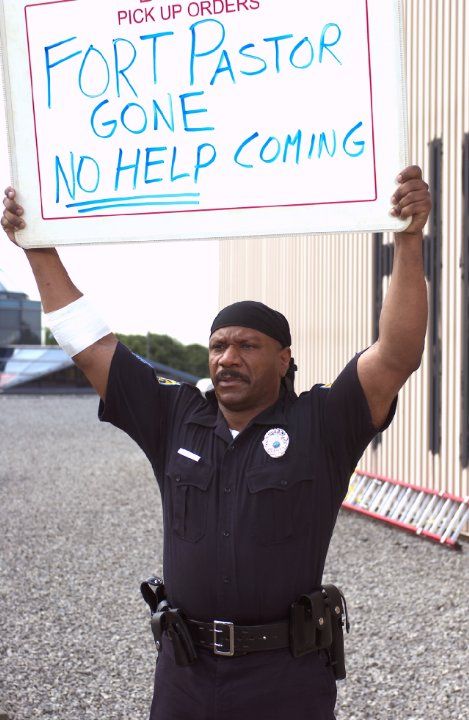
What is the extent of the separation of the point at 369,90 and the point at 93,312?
101 cm

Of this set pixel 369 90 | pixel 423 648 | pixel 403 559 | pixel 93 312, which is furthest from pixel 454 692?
pixel 369 90

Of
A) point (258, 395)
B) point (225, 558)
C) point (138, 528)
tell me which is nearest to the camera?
point (225, 558)

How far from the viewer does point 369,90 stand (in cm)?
199

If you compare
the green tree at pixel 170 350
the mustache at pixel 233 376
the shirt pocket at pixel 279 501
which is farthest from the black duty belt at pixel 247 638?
the green tree at pixel 170 350

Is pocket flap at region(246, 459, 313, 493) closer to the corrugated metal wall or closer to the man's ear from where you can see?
the man's ear

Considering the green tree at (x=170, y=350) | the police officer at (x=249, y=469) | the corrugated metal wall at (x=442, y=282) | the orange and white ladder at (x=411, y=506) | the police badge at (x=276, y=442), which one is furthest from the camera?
the green tree at (x=170, y=350)

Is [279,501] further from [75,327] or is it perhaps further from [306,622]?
[75,327]

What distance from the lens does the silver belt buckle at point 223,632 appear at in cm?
206

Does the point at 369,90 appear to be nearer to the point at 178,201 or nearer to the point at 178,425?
the point at 178,201

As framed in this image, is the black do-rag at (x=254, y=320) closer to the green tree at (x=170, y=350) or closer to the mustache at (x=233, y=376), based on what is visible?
the mustache at (x=233, y=376)

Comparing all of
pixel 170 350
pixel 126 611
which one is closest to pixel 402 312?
pixel 126 611

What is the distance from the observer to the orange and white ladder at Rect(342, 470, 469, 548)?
8430mm

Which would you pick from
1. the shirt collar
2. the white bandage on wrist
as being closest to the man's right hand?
the white bandage on wrist

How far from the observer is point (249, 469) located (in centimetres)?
215
